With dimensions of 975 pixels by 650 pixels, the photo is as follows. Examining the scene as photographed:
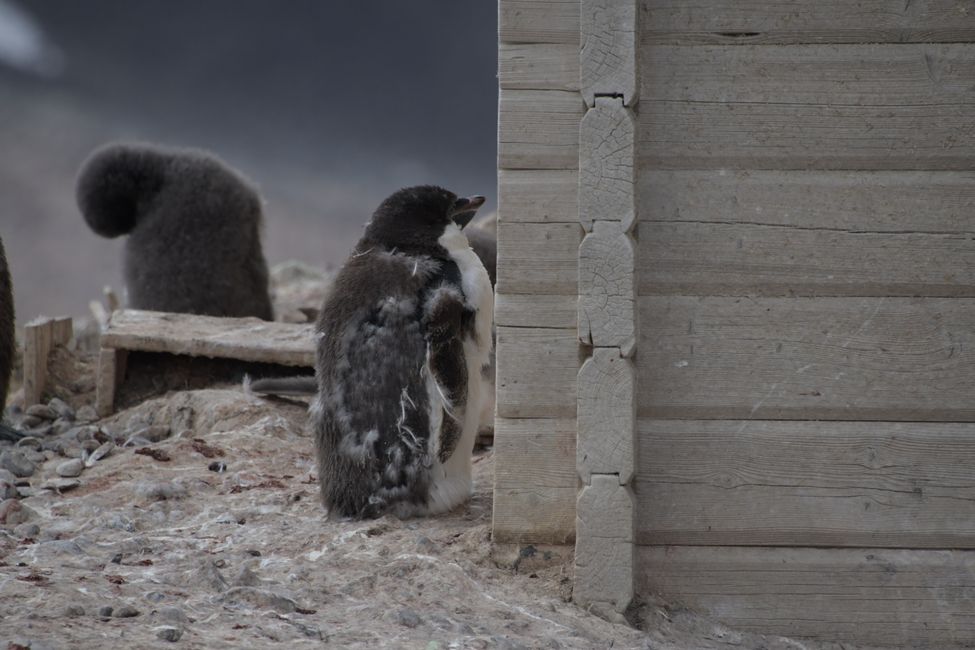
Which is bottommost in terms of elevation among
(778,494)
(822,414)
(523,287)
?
(778,494)

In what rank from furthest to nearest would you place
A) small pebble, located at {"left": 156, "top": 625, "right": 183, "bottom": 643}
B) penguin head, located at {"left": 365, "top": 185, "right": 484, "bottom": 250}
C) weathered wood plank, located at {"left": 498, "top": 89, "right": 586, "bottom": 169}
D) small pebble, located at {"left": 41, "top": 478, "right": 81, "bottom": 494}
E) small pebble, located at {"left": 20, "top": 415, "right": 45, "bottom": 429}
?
small pebble, located at {"left": 20, "top": 415, "right": 45, "bottom": 429}
small pebble, located at {"left": 41, "top": 478, "right": 81, "bottom": 494}
penguin head, located at {"left": 365, "top": 185, "right": 484, "bottom": 250}
weathered wood plank, located at {"left": 498, "top": 89, "right": 586, "bottom": 169}
small pebble, located at {"left": 156, "top": 625, "right": 183, "bottom": 643}

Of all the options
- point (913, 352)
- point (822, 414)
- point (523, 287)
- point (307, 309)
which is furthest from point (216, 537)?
point (307, 309)

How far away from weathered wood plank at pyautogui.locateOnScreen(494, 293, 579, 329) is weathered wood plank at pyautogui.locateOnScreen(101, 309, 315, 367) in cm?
239

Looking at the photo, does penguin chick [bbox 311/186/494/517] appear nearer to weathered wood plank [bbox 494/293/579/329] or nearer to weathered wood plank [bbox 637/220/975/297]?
weathered wood plank [bbox 494/293/579/329]

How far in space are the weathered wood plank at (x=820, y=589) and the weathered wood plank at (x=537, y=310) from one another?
0.68 meters

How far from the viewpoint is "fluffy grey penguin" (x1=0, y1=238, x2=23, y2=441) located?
4691 mm

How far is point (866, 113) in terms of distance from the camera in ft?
9.77

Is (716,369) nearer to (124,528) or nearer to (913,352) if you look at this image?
(913,352)

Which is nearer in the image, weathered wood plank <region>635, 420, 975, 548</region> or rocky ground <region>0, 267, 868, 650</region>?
rocky ground <region>0, 267, 868, 650</region>

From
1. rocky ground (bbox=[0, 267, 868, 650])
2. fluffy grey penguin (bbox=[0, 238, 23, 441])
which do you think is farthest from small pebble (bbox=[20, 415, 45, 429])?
rocky ground (bbox=[0, 267, 868, 650])

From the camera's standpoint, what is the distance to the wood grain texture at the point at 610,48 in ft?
9.31

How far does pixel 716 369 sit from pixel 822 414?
1.04 feet

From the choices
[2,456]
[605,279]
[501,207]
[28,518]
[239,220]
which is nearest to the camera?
[605,279]

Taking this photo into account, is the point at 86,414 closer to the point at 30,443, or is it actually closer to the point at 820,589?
the point at 30,443
